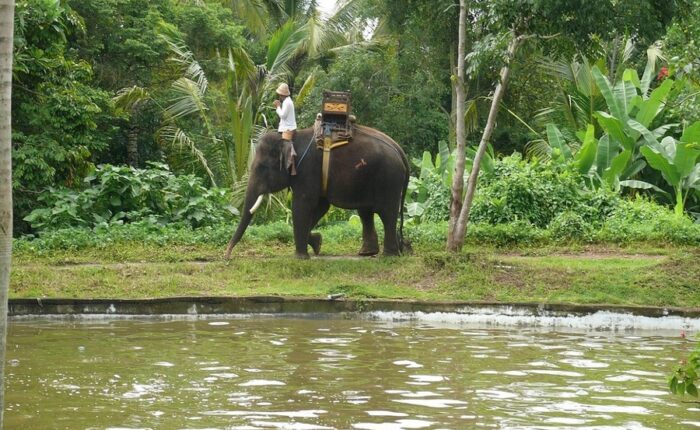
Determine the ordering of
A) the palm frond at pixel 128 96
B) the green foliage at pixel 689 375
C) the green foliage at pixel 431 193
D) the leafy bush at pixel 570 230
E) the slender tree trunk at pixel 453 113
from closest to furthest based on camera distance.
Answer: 1. the green foliage at pixel 689 375
2. the leafy bush at pixel 570 230
3. the green foliage at pixel 431 193
4. the palm frond at pixel 128 96
5. the slender tree trunk at pixel 453 113

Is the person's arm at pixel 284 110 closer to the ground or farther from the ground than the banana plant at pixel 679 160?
farther from the ground

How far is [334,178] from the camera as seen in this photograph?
14617mm

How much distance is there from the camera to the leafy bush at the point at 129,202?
16.6 metres

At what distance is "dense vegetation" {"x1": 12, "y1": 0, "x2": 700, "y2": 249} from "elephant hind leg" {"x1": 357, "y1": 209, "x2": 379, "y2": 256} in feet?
5.64

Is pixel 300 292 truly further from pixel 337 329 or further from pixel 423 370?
pixel 423 370

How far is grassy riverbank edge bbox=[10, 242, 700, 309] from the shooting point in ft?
41.5

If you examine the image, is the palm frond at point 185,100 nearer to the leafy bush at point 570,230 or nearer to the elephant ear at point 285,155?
the elephant ear at point 285,155

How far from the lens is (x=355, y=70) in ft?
91.0

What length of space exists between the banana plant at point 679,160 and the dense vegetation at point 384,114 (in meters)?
0.04

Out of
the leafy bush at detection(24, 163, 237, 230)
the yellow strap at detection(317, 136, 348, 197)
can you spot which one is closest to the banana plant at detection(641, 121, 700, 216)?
the yellow strap at detection(317, 136, 348, 197)

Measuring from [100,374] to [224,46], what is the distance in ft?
57.6

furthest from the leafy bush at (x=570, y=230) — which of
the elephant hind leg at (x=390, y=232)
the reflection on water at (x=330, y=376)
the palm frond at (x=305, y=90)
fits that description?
the palm frond at (x=305, y=90)

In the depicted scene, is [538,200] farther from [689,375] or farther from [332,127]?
[689,375]

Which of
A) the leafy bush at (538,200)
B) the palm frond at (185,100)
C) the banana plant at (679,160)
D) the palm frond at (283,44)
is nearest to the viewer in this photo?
the leafy bush at (538,200)
